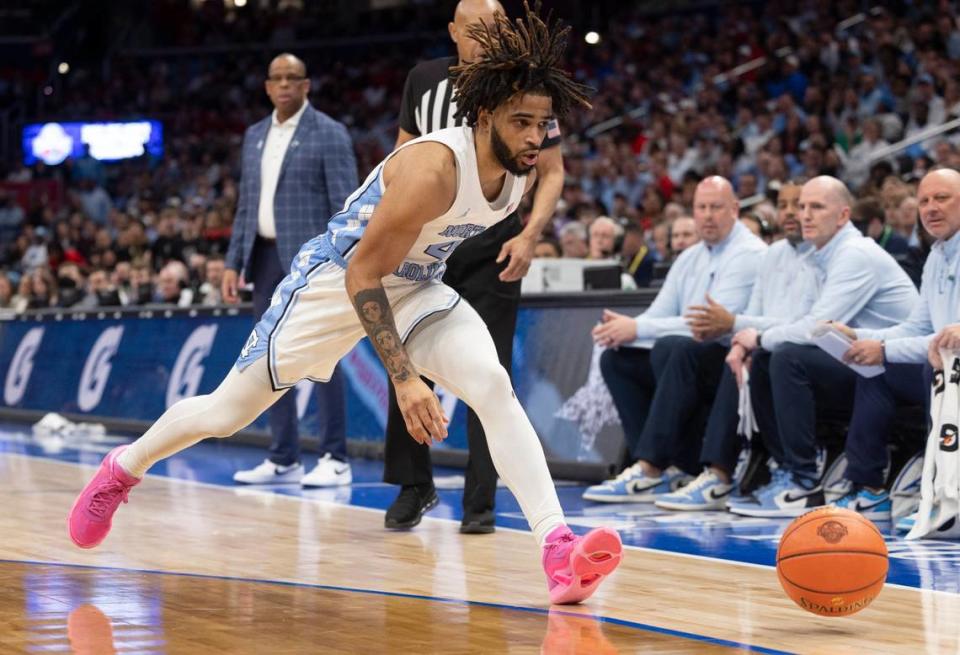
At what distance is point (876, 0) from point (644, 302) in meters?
12.7

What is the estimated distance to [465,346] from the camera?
4660mm

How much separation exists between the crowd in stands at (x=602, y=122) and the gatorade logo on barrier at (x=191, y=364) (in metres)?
1.21

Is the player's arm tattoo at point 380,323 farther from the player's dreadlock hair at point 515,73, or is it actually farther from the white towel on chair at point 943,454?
the white towel on chair at point 943,454

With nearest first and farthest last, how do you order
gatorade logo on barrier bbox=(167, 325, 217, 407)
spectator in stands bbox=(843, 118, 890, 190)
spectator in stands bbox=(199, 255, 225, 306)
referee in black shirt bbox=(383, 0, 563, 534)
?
referee in black shirt bbox=(383, 0, 563, 534) < gatorade logo on barrier bbox=(167, 325, 217, 407) < spectator in stands bbox=(199, 255, 225, 306) < spectator in stands bbox=(843, 118, 890, 190)

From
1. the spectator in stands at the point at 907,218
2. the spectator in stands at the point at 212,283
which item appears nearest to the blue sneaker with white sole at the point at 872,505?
the spectator in stands at the point at 907,218

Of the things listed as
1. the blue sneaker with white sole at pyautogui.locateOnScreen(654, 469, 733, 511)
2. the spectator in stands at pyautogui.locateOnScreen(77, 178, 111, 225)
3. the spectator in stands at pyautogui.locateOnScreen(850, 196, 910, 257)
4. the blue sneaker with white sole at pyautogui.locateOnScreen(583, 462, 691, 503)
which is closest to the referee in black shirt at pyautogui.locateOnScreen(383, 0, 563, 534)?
the blue sneaker with white sole at pyautogui.locateOnScreen(654, 469, 733, 511)

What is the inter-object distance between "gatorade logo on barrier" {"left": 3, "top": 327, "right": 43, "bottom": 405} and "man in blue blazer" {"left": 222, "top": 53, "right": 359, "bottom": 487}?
654 cm

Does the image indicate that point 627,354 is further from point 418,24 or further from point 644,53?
point 418,24

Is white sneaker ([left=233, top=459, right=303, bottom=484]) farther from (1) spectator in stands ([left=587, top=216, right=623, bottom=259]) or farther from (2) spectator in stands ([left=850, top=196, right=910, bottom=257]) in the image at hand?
(1) spectator in stands ([left=587, top=216, right=623, bottom=259])

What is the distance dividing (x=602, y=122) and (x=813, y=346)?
14103 millimetres

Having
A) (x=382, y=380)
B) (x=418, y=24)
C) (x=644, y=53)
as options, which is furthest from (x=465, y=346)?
(x=418, y=24)

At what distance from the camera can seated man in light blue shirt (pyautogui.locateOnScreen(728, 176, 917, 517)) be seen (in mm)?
6844

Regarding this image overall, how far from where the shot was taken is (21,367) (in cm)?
1458

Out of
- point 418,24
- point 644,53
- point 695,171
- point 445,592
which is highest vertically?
point 418,24
